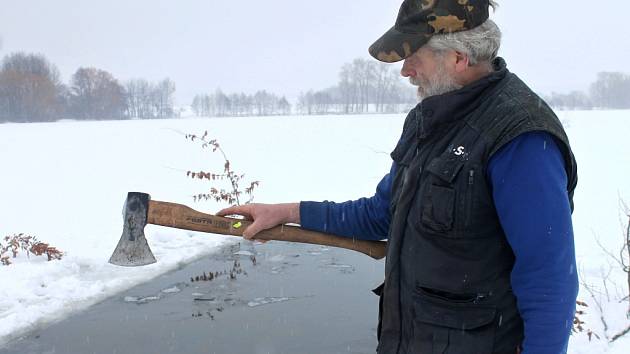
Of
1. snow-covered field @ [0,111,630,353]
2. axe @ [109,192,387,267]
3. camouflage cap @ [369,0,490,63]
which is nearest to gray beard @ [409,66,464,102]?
camouflage cap @ [369,0,490,63]

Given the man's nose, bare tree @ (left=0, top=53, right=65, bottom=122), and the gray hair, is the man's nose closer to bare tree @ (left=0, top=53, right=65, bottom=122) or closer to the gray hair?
the gray hair

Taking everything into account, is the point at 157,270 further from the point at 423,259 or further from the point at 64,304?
the point at 423,259

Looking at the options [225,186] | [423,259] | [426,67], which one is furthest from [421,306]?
[225,186]

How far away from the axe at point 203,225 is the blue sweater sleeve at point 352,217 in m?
0.05

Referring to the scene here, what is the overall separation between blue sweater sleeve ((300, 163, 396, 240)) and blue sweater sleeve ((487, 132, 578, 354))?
0.83 metres

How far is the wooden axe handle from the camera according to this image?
247 centimetres

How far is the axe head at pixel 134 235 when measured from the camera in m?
2.56

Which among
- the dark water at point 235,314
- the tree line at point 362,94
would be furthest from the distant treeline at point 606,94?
the dark water at point 235,314

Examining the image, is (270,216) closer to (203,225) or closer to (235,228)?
(235,228)

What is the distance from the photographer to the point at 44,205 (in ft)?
42.8

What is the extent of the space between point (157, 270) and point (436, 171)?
6.28 meters

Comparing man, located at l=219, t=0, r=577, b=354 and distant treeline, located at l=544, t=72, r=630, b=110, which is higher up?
distant treeline, located at l=544, t=72, r=630, b=110

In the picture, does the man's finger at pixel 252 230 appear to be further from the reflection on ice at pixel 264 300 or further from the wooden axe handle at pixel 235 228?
the reflection on ice at pixel 264 300

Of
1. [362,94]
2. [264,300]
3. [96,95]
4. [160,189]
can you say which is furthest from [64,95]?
[264,300]
